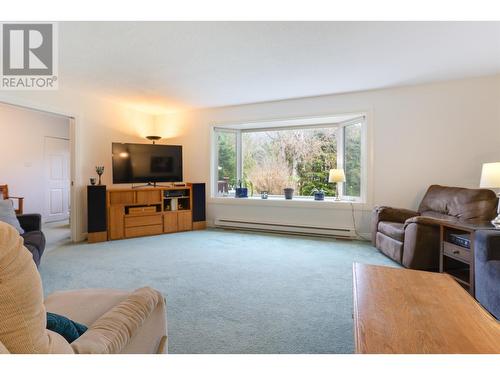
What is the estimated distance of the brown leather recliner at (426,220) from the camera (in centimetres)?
287

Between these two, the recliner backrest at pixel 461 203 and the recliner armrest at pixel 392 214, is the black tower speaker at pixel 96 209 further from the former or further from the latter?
the recliner backrest at pixel 461 203

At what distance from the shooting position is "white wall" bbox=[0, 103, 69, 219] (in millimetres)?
5504

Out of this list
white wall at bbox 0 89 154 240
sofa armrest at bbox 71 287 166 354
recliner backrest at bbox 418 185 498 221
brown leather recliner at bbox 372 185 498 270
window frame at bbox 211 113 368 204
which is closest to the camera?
sofa armrest at bbox 71 287 166 354

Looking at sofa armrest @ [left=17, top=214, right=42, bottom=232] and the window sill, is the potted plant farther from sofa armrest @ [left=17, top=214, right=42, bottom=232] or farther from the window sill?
sofa armrest @ [left=17, top=214, right=42, bottom=232]

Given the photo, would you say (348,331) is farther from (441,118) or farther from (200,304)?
(441,118)

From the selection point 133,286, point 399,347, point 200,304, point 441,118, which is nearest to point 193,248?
point 133,286

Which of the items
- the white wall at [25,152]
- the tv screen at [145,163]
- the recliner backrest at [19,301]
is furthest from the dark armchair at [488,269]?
the white wall at [25,152]

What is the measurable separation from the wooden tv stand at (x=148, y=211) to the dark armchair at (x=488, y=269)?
4255mm

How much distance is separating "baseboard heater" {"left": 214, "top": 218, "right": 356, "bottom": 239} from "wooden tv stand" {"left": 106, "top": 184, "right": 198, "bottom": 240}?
71 cm

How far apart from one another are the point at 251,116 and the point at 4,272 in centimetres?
482

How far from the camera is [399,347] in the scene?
1.00 meters

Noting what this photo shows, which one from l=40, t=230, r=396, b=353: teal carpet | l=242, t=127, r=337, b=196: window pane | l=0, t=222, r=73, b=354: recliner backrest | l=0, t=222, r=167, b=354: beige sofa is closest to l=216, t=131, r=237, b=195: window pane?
l=242, t=127, r=337, b=196: window pane

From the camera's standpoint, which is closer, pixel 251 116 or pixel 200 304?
pixel 200 304

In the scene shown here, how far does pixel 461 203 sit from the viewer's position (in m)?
3.18
